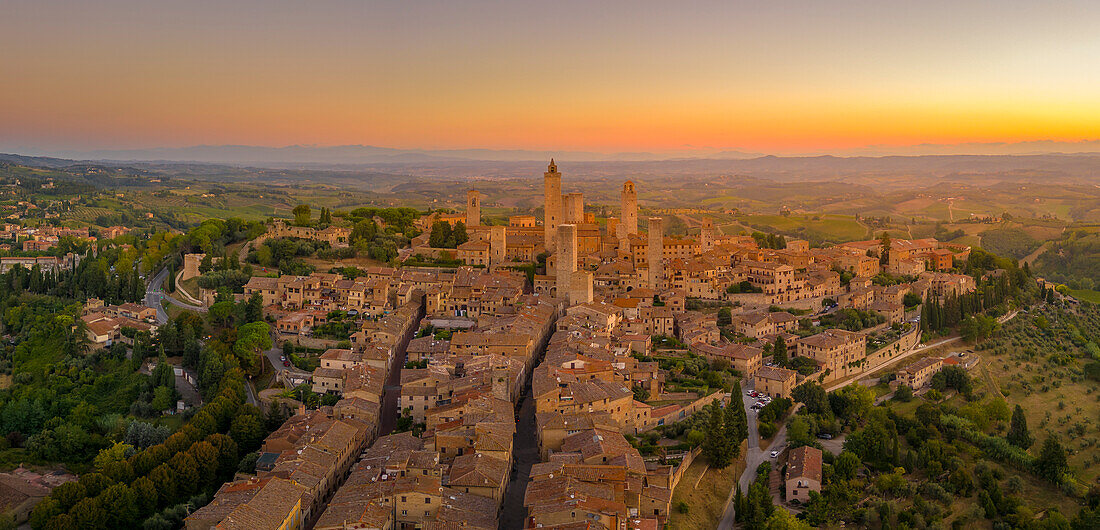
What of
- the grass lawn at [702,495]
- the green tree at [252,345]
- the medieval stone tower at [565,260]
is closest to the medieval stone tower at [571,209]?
the medieval stone tower at [565,260]

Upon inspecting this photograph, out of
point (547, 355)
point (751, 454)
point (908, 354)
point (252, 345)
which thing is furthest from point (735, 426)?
point (252, 345)

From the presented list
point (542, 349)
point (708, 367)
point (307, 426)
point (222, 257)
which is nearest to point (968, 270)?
point (708, 367)

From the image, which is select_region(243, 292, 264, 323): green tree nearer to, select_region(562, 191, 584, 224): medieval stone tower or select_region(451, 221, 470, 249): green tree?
select_region(451, 221, 470, 249): green tree

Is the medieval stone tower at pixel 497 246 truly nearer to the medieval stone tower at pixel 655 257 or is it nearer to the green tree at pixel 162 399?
the medieval stone tower at pixel 655 257

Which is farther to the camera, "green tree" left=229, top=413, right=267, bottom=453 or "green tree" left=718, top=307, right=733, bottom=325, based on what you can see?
"green tree" left=718, top=307, right=733, bottom=325

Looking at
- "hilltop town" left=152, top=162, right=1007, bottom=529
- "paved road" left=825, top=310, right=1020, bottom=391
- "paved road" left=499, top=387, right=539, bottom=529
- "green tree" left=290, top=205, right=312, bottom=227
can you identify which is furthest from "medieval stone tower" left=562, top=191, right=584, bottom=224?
"paved road" left=825, top=310, right=1020, bottom=391

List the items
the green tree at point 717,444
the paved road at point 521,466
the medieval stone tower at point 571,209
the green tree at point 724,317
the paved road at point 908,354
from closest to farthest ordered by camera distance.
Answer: the paved road at point 521,466
the green tree at point 717,444
the paved road at point 908,354
the green tree at point 724,317
the medieval stone tower at point 571,209
